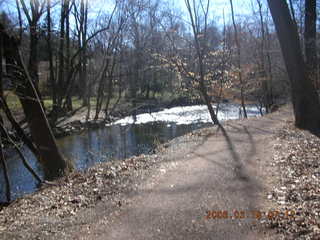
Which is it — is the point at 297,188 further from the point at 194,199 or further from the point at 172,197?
the point at 172,197

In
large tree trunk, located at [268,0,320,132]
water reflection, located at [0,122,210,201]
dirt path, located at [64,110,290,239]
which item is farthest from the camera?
water reflection, located at [0,122,210,201]

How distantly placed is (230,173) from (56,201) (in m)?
3.22

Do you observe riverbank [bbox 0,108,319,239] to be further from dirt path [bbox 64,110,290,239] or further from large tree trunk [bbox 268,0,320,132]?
large tree trunk [bbox 268,0,320,132]

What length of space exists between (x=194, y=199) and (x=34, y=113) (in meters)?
5.78

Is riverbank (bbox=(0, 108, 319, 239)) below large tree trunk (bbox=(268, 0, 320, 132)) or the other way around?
below

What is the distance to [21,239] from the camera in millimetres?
3789

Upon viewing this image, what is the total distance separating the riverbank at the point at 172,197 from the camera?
376cm

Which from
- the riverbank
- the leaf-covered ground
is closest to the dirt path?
the riverbank

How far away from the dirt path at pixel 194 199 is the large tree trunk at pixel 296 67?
8.03 ft

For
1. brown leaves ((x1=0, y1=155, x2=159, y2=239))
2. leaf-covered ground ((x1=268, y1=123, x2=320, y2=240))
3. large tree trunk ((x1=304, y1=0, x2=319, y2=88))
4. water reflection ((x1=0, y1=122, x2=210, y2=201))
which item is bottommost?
water reflection ((x1=0, y1=122, x2=210, y2=201))
